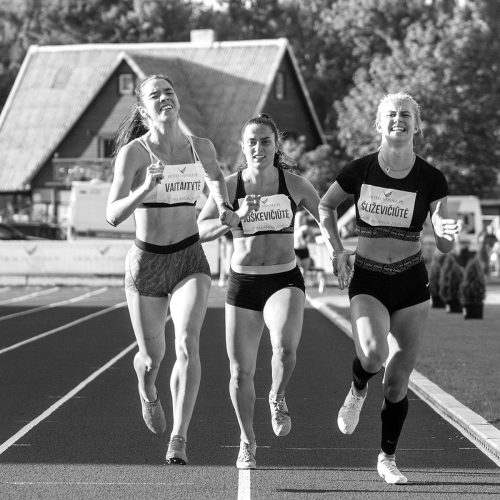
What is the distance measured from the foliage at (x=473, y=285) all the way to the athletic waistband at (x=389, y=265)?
50.5ft

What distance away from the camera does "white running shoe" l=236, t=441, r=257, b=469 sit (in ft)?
28.6

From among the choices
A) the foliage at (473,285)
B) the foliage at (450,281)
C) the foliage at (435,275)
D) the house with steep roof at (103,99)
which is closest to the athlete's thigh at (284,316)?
the foliage at (473,285)

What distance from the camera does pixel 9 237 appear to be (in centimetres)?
4597

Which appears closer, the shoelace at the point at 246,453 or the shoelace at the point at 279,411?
the shoelace at the point at 246,453

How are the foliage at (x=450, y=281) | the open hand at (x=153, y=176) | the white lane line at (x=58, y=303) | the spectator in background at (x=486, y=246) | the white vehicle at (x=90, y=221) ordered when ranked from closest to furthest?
the open hand at (x=153, y=176), the foliage at (x=450, y=281), the white lane line at (x=58, y=303), the spectator in background at (x=486, y=246), the white vehicle at (x=90, y=221)

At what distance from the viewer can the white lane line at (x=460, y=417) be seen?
973 centimetres

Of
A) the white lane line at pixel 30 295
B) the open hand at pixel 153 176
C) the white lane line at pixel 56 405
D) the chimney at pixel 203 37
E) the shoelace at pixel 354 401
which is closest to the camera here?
the open hand at pixel 153 176

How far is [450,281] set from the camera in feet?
84.1

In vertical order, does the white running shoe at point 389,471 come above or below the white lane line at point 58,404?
above

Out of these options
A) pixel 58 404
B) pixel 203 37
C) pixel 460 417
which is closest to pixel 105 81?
pixel 203 37

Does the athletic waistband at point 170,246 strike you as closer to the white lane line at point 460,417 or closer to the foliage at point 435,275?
the white lane line at point 460,417

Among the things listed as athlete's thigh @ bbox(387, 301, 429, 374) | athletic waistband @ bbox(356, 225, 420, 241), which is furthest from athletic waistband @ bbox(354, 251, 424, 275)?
athlete's thigh @ bbox(387, 301, 429, 374)

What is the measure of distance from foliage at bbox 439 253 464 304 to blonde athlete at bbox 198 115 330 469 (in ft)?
55.3

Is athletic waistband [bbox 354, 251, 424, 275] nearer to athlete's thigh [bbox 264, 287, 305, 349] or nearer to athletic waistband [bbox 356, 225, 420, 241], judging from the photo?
athletic waistband [bbox 356, 225, 420, 241]
